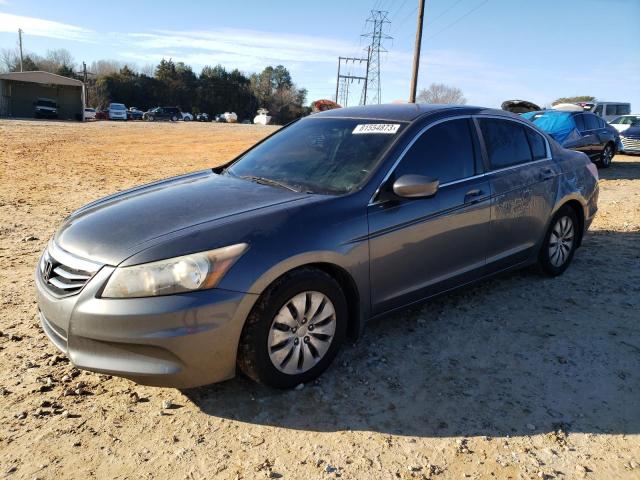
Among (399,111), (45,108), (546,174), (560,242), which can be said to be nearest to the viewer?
(399,111)

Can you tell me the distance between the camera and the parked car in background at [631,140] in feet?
60.6

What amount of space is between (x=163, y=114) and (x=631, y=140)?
167ft

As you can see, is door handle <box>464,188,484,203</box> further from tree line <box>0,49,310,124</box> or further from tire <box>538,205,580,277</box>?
tree line <box>0,49,310,124</box>

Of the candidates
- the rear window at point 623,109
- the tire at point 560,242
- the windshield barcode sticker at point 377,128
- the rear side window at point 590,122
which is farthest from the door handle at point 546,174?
the rear window at point 623,109

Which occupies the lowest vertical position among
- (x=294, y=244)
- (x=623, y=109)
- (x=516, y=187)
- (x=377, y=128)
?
(x=294, y=244)

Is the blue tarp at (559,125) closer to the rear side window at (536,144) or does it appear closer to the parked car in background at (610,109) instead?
the rear side window at (536,144)

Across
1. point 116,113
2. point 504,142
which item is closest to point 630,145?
point 504,142

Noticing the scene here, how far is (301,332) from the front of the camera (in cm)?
311

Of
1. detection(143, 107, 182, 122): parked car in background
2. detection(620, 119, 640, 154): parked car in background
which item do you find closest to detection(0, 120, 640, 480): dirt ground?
detection(620, 119, 640, 154): parked car in background

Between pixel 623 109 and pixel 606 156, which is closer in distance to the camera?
pixel 606 156

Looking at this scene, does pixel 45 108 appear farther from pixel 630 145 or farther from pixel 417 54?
pixel 630 145

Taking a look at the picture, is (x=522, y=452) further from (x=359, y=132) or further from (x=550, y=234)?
(x=550, y=234)

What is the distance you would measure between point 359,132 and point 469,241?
119 cm

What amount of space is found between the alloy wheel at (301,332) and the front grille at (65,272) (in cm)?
104
